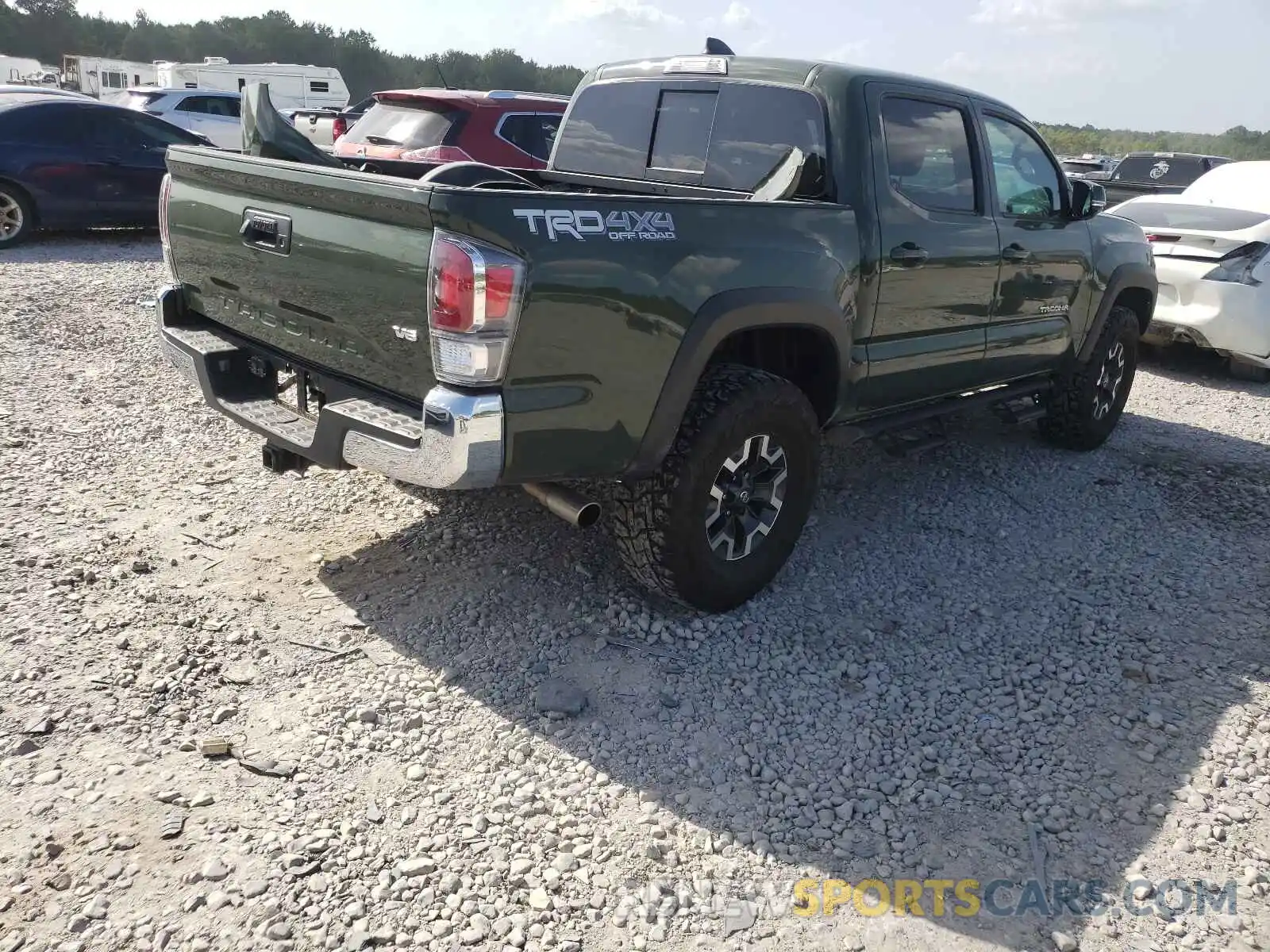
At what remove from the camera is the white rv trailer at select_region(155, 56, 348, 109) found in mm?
26188

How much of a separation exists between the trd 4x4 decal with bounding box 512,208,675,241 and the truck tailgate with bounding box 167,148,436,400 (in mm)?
306

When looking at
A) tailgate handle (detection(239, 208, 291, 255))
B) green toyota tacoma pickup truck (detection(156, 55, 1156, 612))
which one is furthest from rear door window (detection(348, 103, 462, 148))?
tailgate handle (detection(239, 208, 291, 255))

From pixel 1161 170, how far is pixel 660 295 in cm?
1493

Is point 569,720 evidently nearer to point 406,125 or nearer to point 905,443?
point 905,443

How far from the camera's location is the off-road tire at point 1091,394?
18.9 feet

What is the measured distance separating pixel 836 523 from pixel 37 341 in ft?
17.4

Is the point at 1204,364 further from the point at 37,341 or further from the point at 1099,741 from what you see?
the point at 37,341

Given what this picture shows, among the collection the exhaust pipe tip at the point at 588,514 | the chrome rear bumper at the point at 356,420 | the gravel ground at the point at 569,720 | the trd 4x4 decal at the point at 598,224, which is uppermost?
the trd 4x4 decal at the point at 598,224

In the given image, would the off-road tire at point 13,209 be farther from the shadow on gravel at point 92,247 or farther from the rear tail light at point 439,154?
the rear tail light at point 439,154

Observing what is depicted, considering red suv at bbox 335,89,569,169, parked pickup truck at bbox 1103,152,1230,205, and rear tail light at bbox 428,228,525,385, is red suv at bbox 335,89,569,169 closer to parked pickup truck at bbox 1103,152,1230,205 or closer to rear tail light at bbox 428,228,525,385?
rear tail light at bbox 428,228,525,385

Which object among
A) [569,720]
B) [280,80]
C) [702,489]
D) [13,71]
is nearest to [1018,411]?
[702,489]

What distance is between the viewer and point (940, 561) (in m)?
4.40

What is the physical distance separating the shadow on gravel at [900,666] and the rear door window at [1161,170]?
11.8m

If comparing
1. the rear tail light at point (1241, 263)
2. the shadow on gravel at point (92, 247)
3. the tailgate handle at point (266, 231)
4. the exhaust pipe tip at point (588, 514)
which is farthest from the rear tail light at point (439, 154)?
the rear tail light at point (1241, 263)
